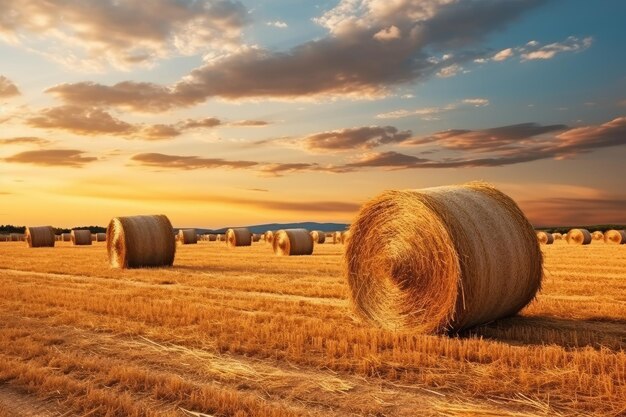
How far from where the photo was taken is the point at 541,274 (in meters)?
10.5

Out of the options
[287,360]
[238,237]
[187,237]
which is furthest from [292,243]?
[287,360]

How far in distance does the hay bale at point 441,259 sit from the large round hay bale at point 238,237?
3192 cm

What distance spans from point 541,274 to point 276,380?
5.94 metres

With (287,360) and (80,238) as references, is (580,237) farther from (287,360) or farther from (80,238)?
(287,360)

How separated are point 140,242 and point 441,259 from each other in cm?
1511

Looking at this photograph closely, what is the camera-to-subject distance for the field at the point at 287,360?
573cm

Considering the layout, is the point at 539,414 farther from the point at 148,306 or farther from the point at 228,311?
the point at 148,306

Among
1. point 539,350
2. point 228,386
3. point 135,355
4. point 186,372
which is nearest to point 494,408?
point 539,350

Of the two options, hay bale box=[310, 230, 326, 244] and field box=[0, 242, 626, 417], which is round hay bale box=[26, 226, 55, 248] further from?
field box=[0, 242, 626, 417]

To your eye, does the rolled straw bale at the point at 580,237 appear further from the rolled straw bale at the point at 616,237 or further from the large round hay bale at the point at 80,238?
the large round hay bale at the point at 80,238

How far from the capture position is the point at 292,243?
100ft

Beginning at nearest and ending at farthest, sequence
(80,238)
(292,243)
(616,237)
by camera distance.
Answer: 1. (292,243)
2. (616,237)
3. (80,238)

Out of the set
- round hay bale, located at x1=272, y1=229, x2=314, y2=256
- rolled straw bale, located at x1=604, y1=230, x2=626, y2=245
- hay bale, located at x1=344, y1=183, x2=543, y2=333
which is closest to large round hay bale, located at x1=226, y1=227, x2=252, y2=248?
round hay bale, located at x1=272, y1=229, x2=314, y2=256

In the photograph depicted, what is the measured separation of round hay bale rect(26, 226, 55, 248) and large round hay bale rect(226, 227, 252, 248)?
1297cm
